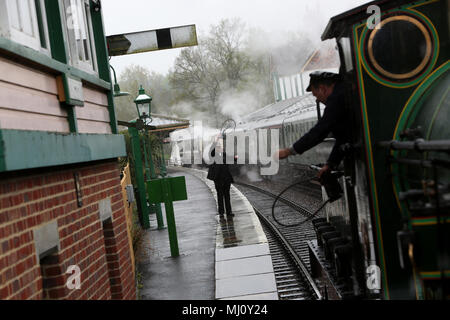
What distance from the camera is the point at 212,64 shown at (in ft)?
171

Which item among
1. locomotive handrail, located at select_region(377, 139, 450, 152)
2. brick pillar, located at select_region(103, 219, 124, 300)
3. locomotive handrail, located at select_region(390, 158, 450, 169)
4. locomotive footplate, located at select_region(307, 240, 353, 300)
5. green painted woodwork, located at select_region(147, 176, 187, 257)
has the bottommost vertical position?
locomotive footplate, located at select_region(307, 240, 353, 300)

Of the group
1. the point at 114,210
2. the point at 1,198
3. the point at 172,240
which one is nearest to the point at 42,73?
the point at 1,198

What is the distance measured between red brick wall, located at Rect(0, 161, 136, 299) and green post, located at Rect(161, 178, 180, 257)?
267 cm

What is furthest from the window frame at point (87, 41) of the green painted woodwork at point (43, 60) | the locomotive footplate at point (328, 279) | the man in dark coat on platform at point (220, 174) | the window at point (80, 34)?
the man in dark coat on platform at point (220, 174)

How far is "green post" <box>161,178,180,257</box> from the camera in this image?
8805mm

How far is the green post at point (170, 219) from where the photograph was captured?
880 centimetres

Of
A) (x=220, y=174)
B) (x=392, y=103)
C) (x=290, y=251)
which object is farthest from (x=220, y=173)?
(x=392, y=103)

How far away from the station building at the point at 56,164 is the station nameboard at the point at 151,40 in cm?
119

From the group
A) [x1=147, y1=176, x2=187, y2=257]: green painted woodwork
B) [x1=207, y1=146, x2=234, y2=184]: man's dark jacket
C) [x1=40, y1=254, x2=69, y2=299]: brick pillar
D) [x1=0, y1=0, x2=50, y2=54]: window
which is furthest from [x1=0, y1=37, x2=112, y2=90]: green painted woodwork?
[x1=207, y1=146, x2=234, y2=184]: man's dark jacket

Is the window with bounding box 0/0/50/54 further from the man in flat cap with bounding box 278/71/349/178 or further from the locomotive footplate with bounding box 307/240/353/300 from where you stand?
the locomotive footplate with bounding box 307/240/353/300

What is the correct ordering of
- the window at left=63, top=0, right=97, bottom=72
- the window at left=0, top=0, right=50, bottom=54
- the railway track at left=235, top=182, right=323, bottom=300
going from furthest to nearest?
the railway track at left=235, top=182, right=323, bottom=300, the window at left=63, top=0, right=97, bottom=72, the window at left=0, top=0, right=50, bottom=54

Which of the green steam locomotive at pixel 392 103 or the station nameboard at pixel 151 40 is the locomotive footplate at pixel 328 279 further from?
the station nameboard at pixel 151 40

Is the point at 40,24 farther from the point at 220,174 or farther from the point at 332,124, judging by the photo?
the point at 220,174
